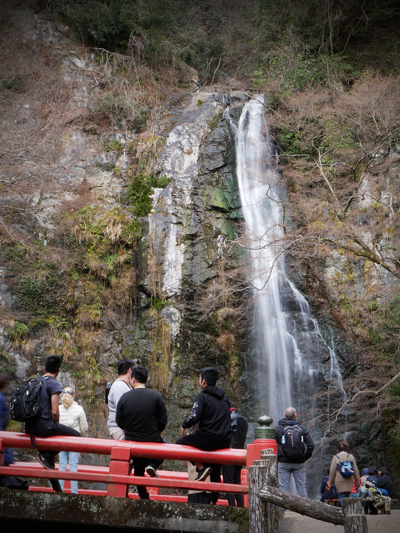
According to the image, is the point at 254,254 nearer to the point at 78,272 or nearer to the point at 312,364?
the point at 312,364

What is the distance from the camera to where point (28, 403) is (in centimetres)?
527

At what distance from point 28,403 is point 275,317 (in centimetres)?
1085

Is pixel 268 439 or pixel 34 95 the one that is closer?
pixel 268 439

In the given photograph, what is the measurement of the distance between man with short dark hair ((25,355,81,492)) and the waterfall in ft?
24.0

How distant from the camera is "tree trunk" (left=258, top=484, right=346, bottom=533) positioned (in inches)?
159

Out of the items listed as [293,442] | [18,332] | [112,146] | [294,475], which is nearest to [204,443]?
[293,442]

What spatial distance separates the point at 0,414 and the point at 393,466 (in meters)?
12.1

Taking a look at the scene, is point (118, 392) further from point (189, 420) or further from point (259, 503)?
point (259, 503)

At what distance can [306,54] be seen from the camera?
20.8 m

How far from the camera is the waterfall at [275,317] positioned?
13930 mm

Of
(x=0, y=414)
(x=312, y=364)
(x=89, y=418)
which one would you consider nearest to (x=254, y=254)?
(x=312, y=364)

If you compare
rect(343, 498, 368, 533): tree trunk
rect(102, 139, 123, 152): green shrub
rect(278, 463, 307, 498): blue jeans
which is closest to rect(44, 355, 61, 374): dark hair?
rect(343, 498, 368, 533): tree trunk

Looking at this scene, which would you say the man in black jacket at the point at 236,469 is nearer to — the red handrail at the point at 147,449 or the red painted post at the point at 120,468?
the red handrail at the point at 147,449

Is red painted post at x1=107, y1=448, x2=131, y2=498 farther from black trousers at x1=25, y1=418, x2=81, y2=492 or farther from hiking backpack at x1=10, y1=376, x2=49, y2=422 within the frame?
hiking backpack at x1=10, y1=376, x2=49, y2=422
